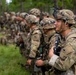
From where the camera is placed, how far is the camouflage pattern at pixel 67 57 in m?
4.29

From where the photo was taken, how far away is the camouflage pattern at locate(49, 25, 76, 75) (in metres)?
4.29

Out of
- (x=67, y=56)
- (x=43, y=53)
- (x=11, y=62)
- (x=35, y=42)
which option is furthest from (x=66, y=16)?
(x=11, y=62)

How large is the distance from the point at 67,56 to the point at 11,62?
20.4 ft

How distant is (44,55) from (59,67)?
158cm

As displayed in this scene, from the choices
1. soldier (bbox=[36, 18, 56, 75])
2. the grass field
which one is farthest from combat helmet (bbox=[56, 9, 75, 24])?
the grass field

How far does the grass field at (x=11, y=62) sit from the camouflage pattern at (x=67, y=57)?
4232 mm

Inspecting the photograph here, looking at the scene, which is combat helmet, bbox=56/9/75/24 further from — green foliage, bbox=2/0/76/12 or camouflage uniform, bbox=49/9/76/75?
green foliage, bbox=2/0/76/12

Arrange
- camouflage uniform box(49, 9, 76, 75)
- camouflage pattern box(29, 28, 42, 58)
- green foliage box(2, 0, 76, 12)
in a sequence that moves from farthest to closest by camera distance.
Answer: green foliage box(2, 0, 76, 12), camouflage pattern box(29, 28, 42, 58), camouflage uniform box(49, 9, 76, 75)

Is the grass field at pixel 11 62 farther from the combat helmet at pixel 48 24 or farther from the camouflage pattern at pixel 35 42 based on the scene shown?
the combat helmet at pixel 48 24

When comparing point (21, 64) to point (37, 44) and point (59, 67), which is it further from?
point (59, 67)

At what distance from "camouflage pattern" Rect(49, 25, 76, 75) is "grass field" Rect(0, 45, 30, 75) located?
4232 millimetres

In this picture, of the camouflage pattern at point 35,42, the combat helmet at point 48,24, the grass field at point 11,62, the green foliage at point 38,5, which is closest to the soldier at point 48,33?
the combat helmet at point 48,24

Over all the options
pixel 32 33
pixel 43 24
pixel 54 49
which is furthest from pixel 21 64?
pixel 54 49

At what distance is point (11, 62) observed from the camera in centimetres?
1034
